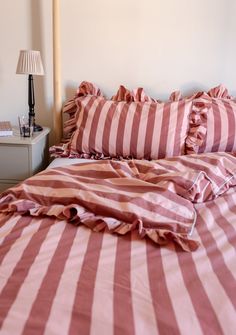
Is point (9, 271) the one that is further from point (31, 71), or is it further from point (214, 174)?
point (31, 71)

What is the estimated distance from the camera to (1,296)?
31.4 inches

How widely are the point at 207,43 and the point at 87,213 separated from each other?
4.58ft

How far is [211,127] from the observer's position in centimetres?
186

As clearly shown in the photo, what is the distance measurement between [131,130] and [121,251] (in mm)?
945

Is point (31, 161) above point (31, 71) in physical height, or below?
below

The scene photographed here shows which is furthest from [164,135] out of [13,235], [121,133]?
[13,235]

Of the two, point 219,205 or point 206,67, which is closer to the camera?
point 219,205

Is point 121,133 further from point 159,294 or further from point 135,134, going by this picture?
point 159,294

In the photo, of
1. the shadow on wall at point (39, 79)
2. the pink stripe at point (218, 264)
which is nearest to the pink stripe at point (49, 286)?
the pink stripe at point (218, 264)

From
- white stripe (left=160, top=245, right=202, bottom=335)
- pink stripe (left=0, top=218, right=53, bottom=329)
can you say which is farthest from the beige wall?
white stripe (left=160, top=245, right=202, bottom=335)

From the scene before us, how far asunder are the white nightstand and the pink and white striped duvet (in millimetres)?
484

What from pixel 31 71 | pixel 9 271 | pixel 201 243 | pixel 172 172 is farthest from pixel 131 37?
pixel 9 271

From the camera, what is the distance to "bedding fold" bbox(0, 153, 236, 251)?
3.58 feet

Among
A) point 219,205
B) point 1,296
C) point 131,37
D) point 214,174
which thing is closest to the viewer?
point 1,296
